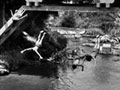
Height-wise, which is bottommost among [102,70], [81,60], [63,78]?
[81,60]

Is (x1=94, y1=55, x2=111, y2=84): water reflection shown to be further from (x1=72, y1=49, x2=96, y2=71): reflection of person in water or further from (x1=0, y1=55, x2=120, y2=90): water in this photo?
(x1=72, y1=49, x2=96, y2=71): reflection of person in water

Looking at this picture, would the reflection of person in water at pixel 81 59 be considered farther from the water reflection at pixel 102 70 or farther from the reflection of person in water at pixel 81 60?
the water reflection at pixel 102 70

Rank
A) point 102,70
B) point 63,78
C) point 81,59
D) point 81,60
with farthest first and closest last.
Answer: point 81,59
point 81,60
point 102,70
point 63,78

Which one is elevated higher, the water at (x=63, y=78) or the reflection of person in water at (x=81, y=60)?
the water at (x=63, y=78)

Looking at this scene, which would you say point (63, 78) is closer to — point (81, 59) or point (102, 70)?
point (102, 70)

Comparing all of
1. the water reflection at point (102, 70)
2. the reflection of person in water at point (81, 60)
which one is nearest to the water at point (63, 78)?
the water reflection at point (102, 70)

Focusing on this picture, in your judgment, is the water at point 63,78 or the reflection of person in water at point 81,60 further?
the reflection of person in water at point 81,60

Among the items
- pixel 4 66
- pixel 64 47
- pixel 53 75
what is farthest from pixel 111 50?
pixel 4 66

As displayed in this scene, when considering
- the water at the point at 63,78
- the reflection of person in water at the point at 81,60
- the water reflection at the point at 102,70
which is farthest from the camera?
the reflection of person in water at the point at 81,60

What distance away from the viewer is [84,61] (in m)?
17.6

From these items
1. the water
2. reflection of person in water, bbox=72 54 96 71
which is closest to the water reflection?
the water

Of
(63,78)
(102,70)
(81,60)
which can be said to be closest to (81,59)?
(81,60)

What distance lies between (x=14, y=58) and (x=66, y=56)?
359 cm

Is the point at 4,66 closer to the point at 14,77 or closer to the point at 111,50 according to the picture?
the point at 14,77
